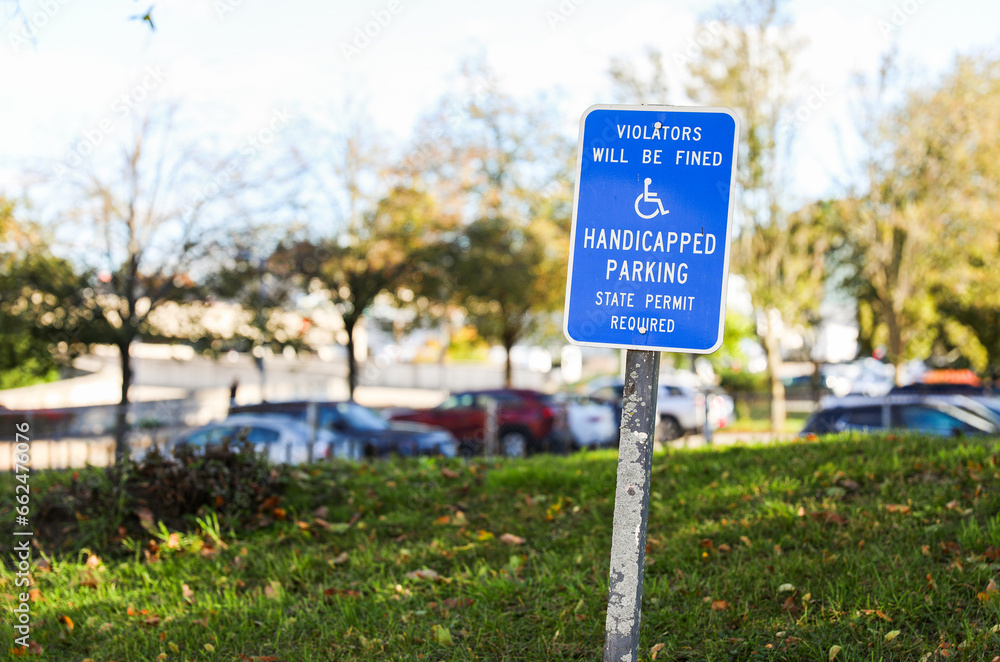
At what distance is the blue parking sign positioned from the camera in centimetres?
253

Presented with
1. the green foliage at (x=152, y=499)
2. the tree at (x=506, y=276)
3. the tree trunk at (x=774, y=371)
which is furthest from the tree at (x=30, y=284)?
the tree trunk at (x=774, y=371)

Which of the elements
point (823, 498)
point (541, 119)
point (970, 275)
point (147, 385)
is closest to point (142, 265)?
point (823, 498)

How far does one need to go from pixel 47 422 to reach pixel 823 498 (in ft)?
27.8

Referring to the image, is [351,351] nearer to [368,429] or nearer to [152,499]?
[368,429]

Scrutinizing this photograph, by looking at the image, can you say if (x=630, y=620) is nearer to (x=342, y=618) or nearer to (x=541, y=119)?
(x=342, y=618)

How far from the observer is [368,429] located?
38.7 ft

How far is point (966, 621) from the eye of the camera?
3.30 metres

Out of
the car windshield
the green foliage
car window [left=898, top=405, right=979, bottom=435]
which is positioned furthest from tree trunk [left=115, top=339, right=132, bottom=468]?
car window [left=898, top=405, right=979, bottom=435]

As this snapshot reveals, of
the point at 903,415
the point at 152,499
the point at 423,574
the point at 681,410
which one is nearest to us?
the point at 423,574

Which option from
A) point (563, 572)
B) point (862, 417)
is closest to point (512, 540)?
point (563, 572)

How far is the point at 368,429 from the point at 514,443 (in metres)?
3.14

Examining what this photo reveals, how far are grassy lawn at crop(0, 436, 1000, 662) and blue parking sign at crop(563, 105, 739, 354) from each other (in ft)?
5.24

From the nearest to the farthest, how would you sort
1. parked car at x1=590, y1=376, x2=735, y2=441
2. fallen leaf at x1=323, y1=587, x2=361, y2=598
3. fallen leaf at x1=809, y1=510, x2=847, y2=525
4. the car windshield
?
fallen leaf at x1=323, y1=587, x2=361, y2=598, fallen leaf at x1=809, y1=510, x2=847, y2=525, the car windshield, parked car at x1=590, y1=376, x2=735, y2=441

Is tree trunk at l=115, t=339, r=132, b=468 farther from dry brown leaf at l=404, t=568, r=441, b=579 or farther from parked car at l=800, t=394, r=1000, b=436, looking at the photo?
parked car at l=800, t=394, r=1000, b=436
